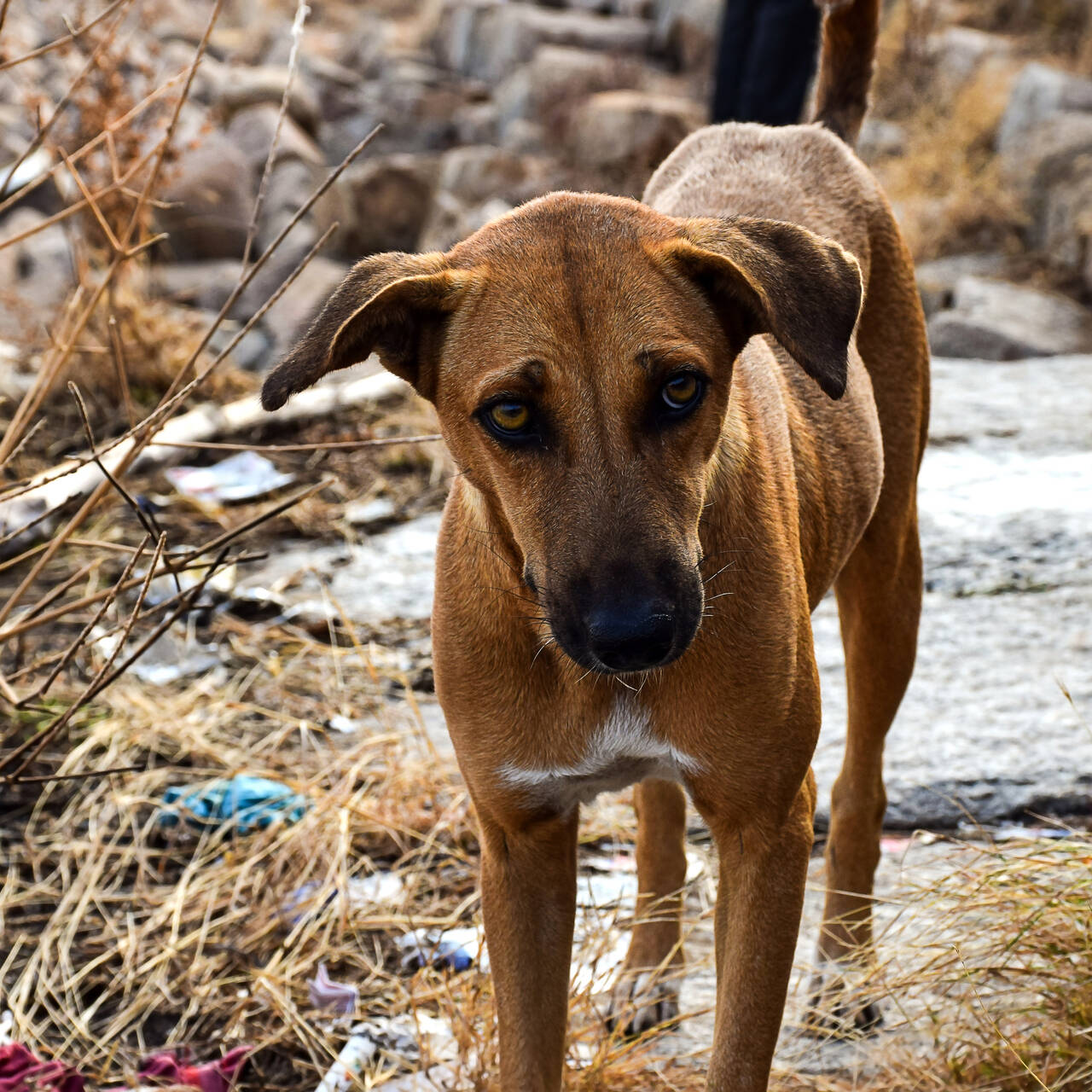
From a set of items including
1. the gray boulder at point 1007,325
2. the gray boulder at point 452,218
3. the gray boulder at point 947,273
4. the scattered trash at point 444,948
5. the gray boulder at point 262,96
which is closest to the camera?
the scattered trash at point 444,948

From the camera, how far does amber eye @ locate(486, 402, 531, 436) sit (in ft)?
Result: 7.54

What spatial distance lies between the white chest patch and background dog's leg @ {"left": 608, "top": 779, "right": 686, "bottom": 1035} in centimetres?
80

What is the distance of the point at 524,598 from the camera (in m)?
2.49

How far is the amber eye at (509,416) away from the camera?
2299mm

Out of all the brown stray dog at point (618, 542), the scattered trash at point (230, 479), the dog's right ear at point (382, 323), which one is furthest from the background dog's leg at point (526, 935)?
the scattered trash at point (230, 479)

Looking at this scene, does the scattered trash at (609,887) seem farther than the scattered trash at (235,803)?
No

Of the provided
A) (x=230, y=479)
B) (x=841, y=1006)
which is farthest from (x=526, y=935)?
(x=230, y=479)

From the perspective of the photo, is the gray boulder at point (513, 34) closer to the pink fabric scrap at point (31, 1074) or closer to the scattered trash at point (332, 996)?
the scattered trash at point (332, 996)

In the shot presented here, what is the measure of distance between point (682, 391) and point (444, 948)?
1.93m

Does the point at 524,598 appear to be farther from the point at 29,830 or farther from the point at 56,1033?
the point at 29,830

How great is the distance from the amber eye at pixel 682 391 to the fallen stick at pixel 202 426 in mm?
3698

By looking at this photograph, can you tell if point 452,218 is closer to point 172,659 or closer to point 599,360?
point 172,659

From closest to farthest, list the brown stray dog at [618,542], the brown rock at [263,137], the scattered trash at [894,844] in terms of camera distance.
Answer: the brown stray dog at [618,542], the scattered trash at [894,844], the brown rock at [263,137]

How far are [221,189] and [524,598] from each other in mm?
13819
